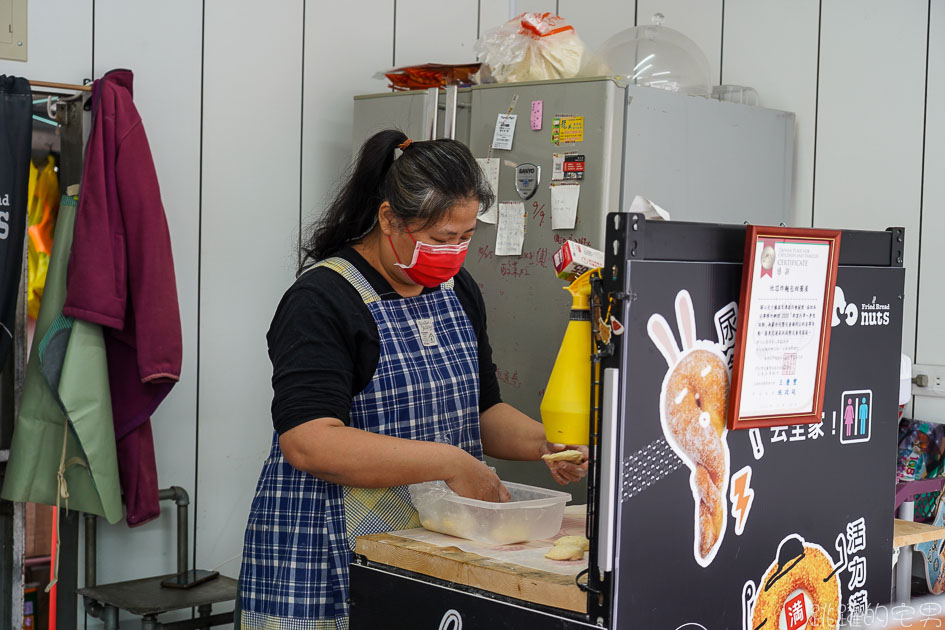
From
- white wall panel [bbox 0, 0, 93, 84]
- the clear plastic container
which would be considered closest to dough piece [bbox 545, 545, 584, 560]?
the clear plastic container

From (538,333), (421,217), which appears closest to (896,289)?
(421,217)

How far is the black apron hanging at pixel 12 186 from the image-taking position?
2.39 meters

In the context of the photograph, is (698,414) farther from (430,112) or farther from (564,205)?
(430,112)

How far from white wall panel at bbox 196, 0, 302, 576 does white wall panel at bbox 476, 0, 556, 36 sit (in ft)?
2.39

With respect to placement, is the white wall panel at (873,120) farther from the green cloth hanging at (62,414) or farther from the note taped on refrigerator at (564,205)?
the green cloth hanging at (62,414)

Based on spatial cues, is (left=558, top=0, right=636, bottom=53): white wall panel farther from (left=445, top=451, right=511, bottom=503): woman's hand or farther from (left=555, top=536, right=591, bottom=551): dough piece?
(left=555, top=536, right=591, bottom=551): dough piece

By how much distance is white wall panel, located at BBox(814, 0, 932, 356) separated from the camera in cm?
269

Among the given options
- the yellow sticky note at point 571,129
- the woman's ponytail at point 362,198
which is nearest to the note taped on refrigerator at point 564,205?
the yellow sticky note at point 571,129

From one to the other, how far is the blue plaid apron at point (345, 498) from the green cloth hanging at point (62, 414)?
85cm

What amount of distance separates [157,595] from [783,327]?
1.96m

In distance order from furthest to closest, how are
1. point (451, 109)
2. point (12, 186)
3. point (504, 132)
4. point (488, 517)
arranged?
1. point (451, 109)
2. point (504, 132)
3. point (12, 186)
4. point (488, 517)

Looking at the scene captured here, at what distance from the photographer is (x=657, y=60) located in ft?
9.34

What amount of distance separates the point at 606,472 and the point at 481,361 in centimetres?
90

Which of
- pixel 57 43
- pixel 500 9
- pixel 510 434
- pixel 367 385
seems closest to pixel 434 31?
pixel 500 9
